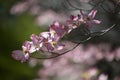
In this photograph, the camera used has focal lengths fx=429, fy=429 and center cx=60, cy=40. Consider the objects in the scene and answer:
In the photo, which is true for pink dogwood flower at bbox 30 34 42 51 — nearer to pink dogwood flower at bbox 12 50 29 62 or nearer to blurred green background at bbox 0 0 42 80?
pink dogwood flower at bbox 12 50 29 62

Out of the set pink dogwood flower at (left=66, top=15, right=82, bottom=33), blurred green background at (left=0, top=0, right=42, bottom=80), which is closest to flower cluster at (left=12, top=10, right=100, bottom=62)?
pink dogwood flower at (left=66, top=15, right=82, bottom=33)

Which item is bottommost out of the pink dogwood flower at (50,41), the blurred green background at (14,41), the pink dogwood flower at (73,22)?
the pink dogwood flower at (50,41)

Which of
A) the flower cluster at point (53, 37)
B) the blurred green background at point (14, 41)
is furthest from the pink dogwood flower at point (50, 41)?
the blurred green background at point (14, 41)

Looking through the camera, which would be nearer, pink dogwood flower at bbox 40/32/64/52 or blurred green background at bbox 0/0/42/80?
pink dogwood flower at bbox 40/32/64/52

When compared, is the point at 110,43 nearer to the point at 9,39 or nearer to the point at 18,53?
the point at 18,53

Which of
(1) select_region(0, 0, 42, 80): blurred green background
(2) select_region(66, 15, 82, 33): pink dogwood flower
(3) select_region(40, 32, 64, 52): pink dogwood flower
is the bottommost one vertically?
(3) select_region(40, 32, 64, 52): pink dogwood flower

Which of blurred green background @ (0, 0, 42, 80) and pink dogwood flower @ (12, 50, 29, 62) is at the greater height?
blurred green background @ (0, 0, 42, 80)

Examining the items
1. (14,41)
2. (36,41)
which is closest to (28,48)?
(36,41)

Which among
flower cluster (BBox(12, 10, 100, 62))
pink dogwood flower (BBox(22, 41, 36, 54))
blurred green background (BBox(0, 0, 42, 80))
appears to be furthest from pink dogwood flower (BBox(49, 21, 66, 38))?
blurred green background (BBox(0, 0, 42, 80))

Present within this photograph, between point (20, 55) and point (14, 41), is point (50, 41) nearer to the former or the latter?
point (20, 55)

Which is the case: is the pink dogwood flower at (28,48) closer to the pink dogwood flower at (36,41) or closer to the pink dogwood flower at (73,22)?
the pink dogwood flower at (36,41)
